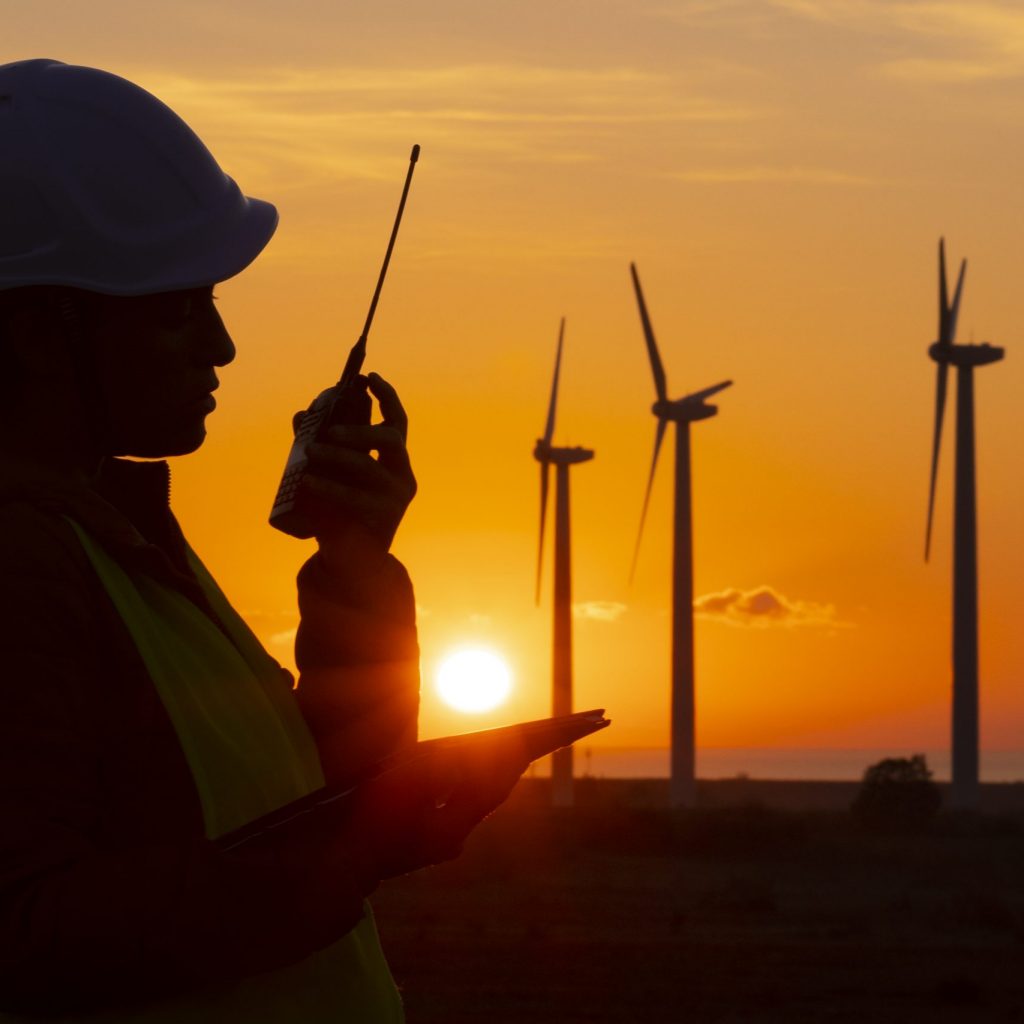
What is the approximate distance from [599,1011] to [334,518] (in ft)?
93.7

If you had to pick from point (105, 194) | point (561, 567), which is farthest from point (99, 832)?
point (561, 567)

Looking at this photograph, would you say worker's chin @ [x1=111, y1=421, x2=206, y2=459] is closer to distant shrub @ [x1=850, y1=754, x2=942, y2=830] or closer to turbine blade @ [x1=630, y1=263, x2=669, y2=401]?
turbine blade @ [x1=630, y1=263, x2=669, y2=401]

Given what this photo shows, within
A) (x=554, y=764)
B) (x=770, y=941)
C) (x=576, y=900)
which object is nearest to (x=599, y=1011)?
(x=770, y=941)

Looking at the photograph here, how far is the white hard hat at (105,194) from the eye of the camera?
336 centimetres

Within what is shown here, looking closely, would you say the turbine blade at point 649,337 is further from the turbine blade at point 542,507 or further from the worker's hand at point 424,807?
the worker's hand at point 424,807

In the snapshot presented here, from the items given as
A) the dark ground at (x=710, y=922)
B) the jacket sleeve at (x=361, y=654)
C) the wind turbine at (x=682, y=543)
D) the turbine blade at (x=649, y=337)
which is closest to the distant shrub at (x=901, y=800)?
the dark ground at (x=710, y=922)

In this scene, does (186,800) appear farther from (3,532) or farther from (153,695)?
(3,532)

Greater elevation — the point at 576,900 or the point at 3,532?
the point at 3,532

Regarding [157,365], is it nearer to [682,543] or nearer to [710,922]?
[710,922]

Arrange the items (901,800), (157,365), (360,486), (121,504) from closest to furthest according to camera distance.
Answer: (157,365), (121,504), (360,486), (901,800)

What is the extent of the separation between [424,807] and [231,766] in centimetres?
30

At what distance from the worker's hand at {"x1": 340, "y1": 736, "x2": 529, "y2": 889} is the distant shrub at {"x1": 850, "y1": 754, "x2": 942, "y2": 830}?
89.2 meters

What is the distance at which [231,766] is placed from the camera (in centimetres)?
325

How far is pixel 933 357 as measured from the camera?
88062mm
